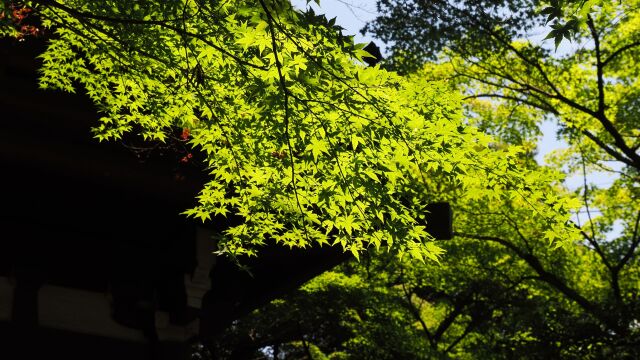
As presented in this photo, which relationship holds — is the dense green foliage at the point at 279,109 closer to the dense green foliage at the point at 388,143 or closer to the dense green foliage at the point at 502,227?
the dense green foliage at the point at 388,143

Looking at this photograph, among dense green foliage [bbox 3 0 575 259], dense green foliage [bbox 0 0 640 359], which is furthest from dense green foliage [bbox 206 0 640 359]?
dense green foliage [bbox 3 0 575 259]

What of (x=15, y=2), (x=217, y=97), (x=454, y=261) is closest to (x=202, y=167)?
(x=217, y=97)

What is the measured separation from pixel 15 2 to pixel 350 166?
346 cm

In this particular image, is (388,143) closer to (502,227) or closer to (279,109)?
(279,109)

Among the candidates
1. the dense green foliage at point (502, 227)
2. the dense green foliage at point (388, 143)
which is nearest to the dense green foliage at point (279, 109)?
the dense green foliage at point (388, 143)

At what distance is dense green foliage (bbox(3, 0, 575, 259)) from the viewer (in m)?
4.22

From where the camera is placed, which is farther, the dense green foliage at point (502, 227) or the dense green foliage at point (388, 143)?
the dense green foliage at point (502, 227)

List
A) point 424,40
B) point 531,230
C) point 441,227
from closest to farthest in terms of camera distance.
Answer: point 441,227
point 424,40
point 531,230

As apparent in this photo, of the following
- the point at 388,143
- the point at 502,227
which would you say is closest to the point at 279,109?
the point at 388,143

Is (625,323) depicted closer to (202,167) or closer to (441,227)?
(441,227)

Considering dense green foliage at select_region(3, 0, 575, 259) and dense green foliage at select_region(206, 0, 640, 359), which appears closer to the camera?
dense green foliage at select_region(3, 0, 575, 259)

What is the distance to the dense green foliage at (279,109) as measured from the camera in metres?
4.22

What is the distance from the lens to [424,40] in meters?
12.8

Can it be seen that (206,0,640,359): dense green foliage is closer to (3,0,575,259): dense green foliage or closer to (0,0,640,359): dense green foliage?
(0,0,640,359): dense green foliage
